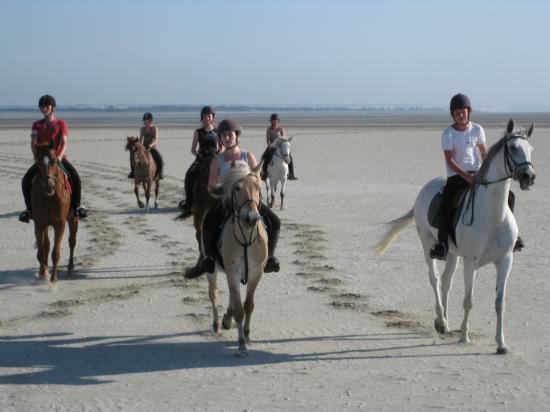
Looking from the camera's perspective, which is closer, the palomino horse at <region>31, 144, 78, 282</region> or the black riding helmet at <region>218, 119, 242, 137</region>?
the black riding helmet at <region>218, 119, 242, 137</region>

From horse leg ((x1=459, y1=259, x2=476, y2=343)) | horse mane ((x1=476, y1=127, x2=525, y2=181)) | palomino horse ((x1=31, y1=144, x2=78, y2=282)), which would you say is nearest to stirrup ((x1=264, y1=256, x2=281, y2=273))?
horse leg ((x1=459, y1=259, x2=476, y2=343))

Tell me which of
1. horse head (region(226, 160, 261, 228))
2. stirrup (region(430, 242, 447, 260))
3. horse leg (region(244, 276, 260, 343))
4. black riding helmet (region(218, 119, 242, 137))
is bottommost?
horse leg (region(244, 276, 260, 343))

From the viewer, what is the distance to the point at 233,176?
8.61m

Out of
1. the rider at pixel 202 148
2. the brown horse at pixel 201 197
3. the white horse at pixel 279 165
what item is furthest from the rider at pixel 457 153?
the white horse at pixel 279 165

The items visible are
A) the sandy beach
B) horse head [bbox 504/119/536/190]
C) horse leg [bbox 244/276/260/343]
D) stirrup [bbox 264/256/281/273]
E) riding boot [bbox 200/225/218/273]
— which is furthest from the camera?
stirrup [bbox 264/256/281/273]

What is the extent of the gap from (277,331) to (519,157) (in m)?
3.31

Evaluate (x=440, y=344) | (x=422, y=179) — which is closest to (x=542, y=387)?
(x=440, y=344)

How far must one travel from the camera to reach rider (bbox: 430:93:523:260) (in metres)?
9.50

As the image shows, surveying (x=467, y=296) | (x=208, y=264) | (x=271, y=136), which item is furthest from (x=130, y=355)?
(x=271, y=136)

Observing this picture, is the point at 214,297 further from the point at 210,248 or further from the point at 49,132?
the point at 49,132

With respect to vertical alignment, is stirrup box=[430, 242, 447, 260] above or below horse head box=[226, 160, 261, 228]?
below

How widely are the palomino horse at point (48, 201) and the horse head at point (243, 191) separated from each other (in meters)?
4.43

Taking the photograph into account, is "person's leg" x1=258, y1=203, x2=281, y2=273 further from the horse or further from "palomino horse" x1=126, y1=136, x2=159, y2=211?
"palomino horse" x1=126, y1=136, x2=159, y2=211

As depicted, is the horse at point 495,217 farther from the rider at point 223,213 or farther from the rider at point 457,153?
the rider at point 223,213
